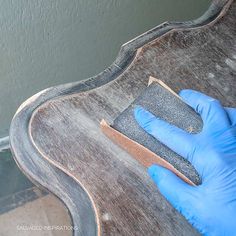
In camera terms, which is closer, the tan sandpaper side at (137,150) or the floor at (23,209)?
the tan sandpaper side at (137,150)

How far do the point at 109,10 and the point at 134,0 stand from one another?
110 mm

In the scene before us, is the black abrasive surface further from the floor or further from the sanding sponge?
the floor

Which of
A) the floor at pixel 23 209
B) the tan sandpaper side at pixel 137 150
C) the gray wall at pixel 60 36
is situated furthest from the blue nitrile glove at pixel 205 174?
the floor at pixel 23 209

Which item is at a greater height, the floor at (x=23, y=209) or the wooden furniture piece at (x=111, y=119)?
the wooden furniture piece at (x=111, y=119)

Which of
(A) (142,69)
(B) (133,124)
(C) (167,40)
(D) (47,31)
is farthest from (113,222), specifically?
(D) (47,31)

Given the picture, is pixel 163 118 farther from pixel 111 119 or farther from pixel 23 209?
pixel 23 209

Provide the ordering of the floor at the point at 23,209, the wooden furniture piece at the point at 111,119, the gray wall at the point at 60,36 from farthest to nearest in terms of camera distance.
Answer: the floor at the point at 23,209
the gray wall at the point at 60,36
the wooden furniture piece at the point at 111,119

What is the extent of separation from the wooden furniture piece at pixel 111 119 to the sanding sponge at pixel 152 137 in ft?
0.11

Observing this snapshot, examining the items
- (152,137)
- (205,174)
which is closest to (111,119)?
(152,137)

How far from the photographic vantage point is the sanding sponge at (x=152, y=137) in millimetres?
684

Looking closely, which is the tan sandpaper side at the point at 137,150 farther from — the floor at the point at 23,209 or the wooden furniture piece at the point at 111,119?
the floor at the point at 23,209

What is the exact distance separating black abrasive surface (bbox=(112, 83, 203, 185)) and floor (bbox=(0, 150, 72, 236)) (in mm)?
912

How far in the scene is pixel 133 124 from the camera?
0.73 m

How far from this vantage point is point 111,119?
0.76 metres
